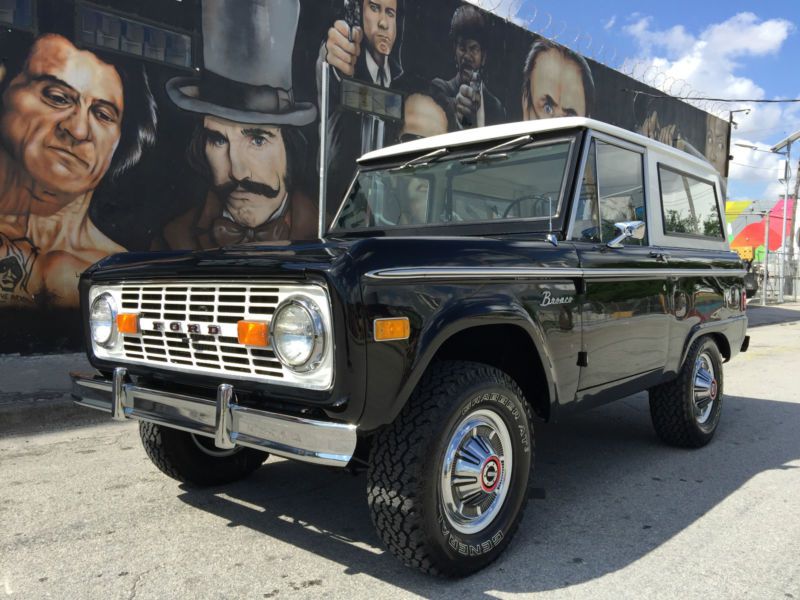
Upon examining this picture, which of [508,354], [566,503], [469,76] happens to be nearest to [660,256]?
[508,354]

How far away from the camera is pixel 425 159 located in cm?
388

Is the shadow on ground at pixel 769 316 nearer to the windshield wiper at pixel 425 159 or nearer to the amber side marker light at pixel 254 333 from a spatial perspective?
the windshield wiper at pixel 425 159

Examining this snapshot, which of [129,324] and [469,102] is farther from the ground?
[469,102]

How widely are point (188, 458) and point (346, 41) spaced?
857cm

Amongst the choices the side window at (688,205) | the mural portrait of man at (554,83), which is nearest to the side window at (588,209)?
the side window at (688,205)

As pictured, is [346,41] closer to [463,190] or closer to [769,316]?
[463,190]

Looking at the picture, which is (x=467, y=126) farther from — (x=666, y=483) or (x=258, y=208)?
(x=666, y=483)

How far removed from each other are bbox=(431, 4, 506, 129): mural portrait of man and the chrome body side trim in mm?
8994

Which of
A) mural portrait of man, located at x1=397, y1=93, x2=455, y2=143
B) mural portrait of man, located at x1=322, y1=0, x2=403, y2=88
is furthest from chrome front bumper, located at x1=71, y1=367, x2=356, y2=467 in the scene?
mural portrait of man, located at x1=397, y1=93, x2=455, y2=143

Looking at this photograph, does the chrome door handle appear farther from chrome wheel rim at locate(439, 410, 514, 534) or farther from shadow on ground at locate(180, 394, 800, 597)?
chrome wheel rim at locate(439, 410, 514, 534)

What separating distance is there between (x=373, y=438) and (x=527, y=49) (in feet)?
43.2

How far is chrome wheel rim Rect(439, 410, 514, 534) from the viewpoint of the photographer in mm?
2598

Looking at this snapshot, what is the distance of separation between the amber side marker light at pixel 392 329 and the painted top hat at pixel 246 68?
7.22 m

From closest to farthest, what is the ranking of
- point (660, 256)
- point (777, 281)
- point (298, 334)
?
point (298, 334), point (660, 256), point (777, 281)
